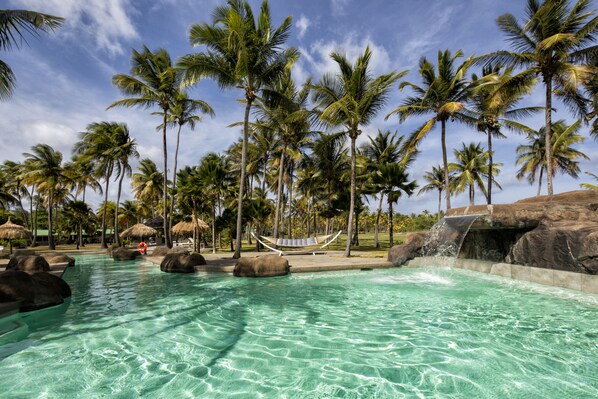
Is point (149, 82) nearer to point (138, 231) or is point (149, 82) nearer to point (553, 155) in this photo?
point (138, 231)

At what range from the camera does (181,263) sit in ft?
40.4

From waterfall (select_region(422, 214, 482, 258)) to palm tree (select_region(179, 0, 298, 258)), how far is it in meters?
8.72

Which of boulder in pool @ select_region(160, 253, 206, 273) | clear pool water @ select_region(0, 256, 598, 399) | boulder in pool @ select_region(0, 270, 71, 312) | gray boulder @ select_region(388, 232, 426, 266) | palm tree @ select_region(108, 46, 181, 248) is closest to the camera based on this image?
clear pool water @ select_region(0, 256, 598, 399)

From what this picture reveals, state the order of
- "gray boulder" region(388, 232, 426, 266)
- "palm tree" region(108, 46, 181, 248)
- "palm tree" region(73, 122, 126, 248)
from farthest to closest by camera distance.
→ "palm tree" region(73, 122, 126, 248) → "palm tree" region(108, 46, 181, 248) → "gray boulder" region(388, 232, 426, 266)

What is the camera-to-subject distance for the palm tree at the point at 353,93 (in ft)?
52.4

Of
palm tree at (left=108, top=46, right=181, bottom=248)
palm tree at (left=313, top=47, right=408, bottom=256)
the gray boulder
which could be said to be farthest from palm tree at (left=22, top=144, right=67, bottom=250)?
the gray boulder

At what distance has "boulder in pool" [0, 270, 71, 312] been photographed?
6.24 metres

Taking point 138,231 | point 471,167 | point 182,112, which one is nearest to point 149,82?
point 182,112

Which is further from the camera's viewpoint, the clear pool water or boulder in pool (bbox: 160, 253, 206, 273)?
boulder in pool (bbox: 160, 253, 206, 273)

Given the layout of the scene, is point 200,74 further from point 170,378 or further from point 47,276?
point 170,378

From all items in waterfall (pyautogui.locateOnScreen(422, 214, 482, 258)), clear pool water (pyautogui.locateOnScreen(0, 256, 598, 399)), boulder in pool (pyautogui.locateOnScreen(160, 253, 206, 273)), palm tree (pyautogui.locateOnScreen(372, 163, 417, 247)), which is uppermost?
palm tree (pyautogui.locateOnScreen(372, 163, 417, 247))

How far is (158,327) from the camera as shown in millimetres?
5281

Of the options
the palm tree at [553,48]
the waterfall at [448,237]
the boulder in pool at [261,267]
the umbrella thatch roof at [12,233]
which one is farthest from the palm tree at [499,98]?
the umbrella thatch roof at [12,233]

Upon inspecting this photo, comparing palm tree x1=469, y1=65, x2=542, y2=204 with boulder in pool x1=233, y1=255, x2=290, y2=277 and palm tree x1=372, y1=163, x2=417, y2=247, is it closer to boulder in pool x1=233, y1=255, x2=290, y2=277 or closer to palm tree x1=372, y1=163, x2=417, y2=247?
palm tree x1=372, y1=163, x2=417, y2=247
